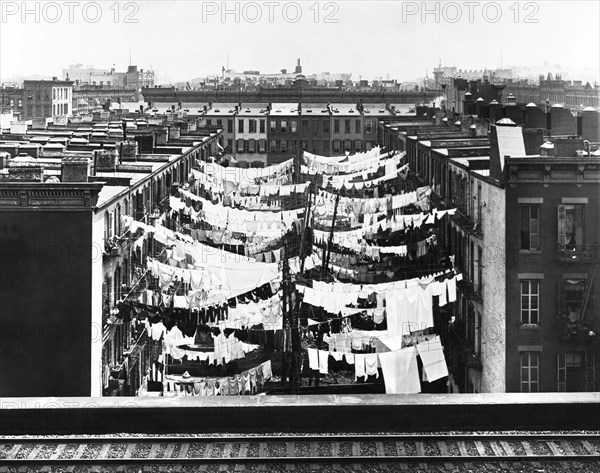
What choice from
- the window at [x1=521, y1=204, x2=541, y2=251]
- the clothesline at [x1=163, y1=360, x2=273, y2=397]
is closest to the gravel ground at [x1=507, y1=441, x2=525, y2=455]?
the window at [x1=521, y1=204, x2=541, y2=251]

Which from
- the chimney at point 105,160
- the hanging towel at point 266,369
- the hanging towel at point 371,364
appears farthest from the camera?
the chimney at point 105,160

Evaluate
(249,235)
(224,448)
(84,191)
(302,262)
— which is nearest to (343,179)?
(249,235)

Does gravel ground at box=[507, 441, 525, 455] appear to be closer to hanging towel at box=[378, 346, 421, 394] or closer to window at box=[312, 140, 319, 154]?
hanging towel at box=[378, 346, 421, 394]

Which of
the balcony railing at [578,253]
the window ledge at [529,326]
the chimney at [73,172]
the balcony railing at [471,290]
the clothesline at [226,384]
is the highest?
the chimney at [73,172]

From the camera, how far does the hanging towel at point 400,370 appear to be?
2939 cm

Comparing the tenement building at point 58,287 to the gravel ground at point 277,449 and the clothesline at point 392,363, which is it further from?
the gravel ground at point 277,449

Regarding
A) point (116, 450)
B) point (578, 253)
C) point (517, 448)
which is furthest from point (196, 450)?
point (578, 253)

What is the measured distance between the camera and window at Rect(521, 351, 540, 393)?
1174 inches

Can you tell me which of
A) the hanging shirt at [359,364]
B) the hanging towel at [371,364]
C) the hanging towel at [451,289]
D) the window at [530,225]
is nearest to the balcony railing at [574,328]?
the window at [530,225]

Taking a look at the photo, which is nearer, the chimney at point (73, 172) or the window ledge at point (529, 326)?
the window ledge at point (529, 326)

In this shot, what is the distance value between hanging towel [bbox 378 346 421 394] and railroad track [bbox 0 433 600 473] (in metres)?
11.3

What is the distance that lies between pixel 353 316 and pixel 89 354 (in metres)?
9.60

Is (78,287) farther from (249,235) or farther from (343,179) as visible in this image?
(343,179)

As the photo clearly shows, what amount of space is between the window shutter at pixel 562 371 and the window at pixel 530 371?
66 cm
